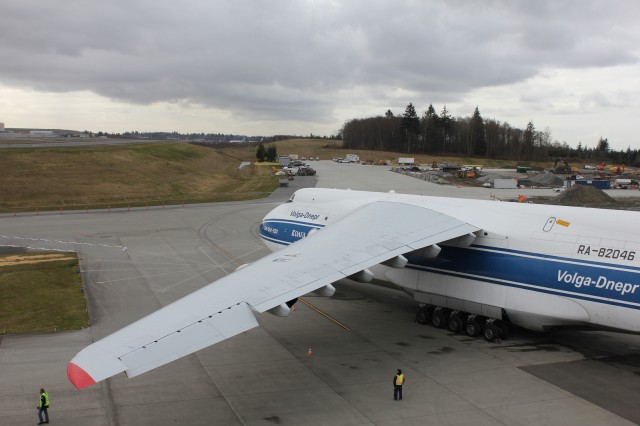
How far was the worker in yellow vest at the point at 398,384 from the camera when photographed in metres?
Answer: 13.7

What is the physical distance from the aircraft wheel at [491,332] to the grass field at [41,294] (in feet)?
48.9

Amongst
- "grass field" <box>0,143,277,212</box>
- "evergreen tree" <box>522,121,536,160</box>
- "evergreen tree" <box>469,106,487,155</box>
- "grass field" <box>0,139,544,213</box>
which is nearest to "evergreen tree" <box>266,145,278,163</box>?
"grass field" <box>0,139,544,213</box>

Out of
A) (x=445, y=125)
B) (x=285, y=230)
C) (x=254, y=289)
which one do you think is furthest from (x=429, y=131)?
(x=254, y=289)

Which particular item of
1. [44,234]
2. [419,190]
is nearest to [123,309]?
[44,234]

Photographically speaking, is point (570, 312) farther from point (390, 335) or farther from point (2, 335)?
point (2, 335)

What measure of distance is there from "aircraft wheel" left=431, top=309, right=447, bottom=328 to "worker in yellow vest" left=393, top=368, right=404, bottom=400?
6.28 metres

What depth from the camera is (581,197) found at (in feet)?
189

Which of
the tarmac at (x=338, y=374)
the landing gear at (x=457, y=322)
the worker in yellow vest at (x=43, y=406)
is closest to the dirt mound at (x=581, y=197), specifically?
the tarmac at (x=338, y=374)

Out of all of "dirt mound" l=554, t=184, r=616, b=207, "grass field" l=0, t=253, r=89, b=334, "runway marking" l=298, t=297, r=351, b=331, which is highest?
"dirt mound" l=554, t=184, r=616, b=207

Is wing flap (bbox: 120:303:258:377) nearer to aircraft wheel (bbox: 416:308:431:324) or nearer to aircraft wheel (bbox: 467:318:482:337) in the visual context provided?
aircraft wheel (bbox: 467:318:482:337)

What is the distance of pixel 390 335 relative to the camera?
62.9ft

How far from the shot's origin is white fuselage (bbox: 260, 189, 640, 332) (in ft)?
52.0

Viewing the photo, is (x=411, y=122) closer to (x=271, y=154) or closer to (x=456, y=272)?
(x=271, y=154)

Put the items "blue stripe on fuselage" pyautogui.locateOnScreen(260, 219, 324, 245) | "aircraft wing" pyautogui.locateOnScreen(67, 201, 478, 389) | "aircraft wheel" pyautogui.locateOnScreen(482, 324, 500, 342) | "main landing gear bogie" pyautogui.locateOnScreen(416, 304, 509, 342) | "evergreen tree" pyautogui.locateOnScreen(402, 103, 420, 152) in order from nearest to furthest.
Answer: "aircraft wing" pyautogui.locateOnScreen(67, 201, 478, 389)
"aircraft wheel" pyautogui.locateOnScreen(482, 324, 500, 342)
"main landing gear bogie" pyautogui.locateOnScreen(416, 304, 509, 342)
"blue stripe on fuselage" pyautogui.locateOnScreen(260, 219, 324, 245)
"evergreen tree" pyautogui.locateOnScreen(402, 103, 420, 152)
